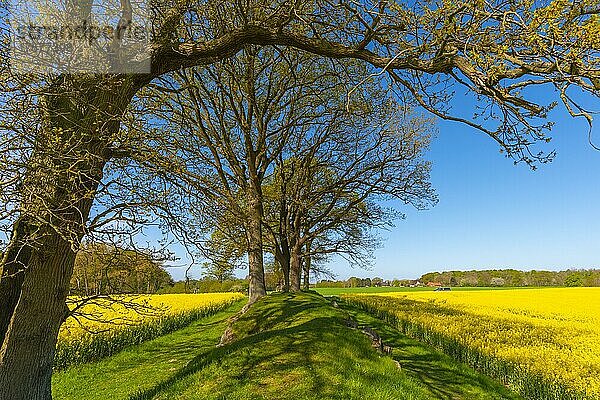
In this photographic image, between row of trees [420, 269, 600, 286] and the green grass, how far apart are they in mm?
67416

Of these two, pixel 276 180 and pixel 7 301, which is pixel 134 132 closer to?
pixel 7 301

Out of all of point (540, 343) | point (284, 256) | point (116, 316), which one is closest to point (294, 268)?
point (284, 256)

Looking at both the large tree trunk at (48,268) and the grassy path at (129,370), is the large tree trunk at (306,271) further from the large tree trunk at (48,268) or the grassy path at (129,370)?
the large tree trunk at (48,268)

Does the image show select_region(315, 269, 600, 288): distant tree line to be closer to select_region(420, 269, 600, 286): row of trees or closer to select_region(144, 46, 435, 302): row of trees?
select_region(420, 269, 600, 286): row of trees

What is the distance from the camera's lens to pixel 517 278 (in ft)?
254

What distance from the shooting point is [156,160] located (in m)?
5.84

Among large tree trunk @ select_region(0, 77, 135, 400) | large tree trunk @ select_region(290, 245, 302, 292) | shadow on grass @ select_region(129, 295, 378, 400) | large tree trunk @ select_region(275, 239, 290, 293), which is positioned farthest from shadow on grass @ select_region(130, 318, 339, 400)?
large tree trunk @ select_region(290, 245, 302, 292)

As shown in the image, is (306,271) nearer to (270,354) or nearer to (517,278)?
(270,354)

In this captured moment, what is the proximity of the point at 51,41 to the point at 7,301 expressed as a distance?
11.9 ft

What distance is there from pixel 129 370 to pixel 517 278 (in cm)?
8173

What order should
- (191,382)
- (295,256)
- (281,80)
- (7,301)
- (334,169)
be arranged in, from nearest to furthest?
(7,301) < (191,382) < (281,80) < (334,169) < (295,256)

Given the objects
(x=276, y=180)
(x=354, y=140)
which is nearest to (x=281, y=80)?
(x=354, y=140)

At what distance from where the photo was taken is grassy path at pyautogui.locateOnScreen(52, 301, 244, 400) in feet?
30.1

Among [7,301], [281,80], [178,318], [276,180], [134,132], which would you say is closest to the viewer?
[134,132]
